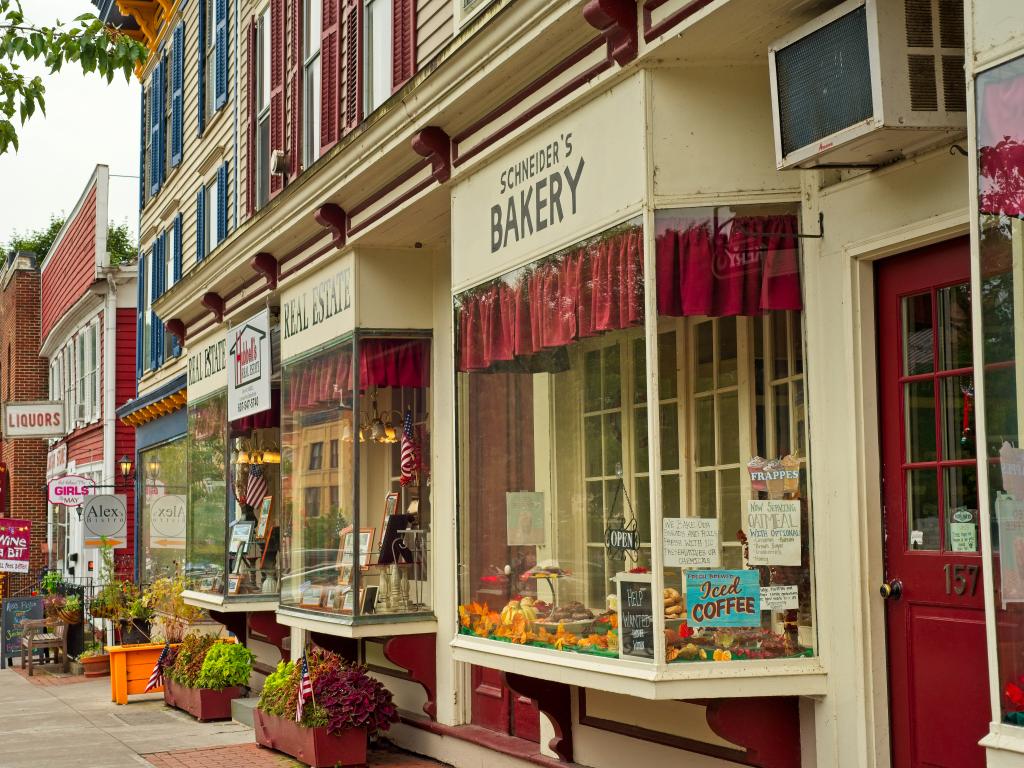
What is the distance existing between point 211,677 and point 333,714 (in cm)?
405

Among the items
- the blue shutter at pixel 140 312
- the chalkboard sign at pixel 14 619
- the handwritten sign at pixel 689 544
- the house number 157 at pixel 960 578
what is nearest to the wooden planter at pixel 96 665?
the chalkboard sign at pixel 14 619

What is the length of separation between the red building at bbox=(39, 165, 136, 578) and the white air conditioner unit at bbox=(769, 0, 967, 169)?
19.9 metres

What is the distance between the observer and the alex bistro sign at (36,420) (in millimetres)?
30500

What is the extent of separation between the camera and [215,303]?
1512 centimetres

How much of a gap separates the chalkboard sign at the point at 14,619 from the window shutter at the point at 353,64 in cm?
1352

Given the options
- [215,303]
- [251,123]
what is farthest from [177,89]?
[215,303]

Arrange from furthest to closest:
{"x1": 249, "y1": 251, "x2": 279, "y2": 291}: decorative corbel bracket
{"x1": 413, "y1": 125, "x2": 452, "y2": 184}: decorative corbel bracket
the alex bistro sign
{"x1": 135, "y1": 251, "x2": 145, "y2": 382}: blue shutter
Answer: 1. the alex bistro sign
2. {"x1": 135, "y1": 251, "x2": 145, "y2": 382}: blue shutter
3. {"x1": 249, "y1": 251, "x2": 279, "y2": 291}: decorative corbel bracket
4. {"x1": 413, "y1": 125, "x2": 452, "y2": 184}: decorative corbel bracket

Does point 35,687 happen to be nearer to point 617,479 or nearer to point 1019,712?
point 617,479

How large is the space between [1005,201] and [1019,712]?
1.68m

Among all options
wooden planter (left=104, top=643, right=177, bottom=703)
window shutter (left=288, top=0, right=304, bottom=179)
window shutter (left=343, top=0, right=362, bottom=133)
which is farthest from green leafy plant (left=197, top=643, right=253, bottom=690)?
window shutter (left=343, top=0, right=362, bottom=133)

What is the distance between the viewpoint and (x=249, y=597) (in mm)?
14172

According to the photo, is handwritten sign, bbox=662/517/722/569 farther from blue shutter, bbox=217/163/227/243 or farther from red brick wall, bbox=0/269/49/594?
red brick wall, bbox=0/269/49/594

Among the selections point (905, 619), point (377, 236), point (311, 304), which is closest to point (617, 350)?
point (905, 619)

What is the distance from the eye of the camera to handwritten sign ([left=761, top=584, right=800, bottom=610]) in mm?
6543
